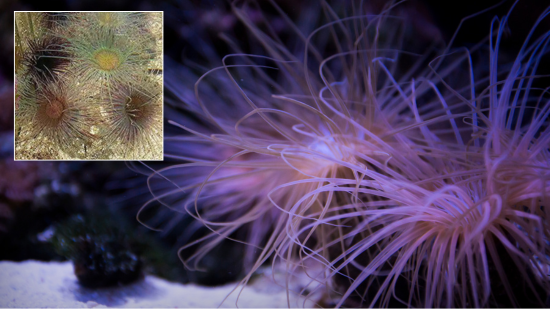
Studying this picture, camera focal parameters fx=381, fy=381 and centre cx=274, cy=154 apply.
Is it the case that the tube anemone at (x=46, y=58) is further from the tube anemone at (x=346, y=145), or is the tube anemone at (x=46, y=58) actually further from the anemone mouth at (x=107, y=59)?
the tube anemone at (x=346, y=145)

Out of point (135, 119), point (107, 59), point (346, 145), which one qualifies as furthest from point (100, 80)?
point (346, 145)

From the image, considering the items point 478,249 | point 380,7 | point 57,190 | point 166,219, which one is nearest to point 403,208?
point 478,249

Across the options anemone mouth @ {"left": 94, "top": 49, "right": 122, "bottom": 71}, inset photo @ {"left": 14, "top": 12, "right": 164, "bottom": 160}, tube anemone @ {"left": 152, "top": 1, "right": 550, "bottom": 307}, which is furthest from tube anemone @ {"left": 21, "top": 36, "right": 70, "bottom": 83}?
tube anemone @ {"left": 152, "top": 1, "right": 550, "bottom": 307}

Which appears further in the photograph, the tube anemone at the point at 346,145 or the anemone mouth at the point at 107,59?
the anemone mouth at the point at 107,59

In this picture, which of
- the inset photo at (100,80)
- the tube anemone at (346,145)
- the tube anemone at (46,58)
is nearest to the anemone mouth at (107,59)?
the inset photo at (100,80)

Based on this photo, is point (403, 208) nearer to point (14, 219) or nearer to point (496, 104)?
point (496, 104)

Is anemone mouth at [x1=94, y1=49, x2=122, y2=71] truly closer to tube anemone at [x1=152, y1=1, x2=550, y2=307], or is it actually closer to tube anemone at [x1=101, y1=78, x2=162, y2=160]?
tube anemone at [x1=101, y1=78, x2=162, y2=160]

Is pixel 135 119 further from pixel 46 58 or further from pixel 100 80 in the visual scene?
pixel 46 58
